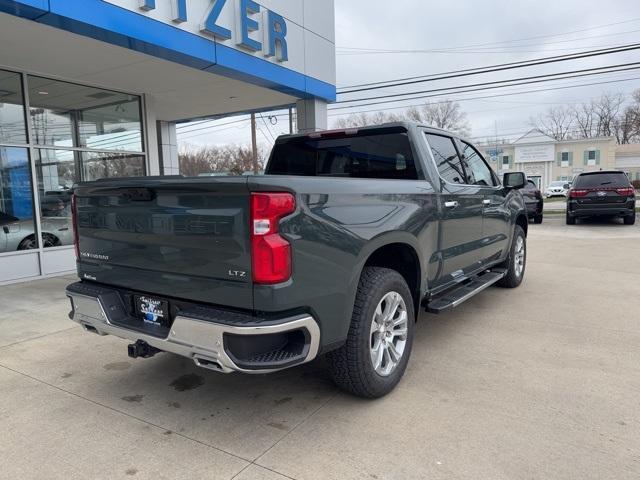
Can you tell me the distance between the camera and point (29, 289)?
23.2ft

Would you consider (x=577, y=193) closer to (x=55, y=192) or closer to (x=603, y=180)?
(x=603, y=180)

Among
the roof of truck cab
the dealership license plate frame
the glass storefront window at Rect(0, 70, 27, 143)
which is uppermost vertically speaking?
the glass storefront window at Rect(0, 70, 27, 143)

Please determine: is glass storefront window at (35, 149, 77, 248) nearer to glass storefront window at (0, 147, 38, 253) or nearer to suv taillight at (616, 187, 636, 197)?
glass storefront window at (0, 147, 38, 253)

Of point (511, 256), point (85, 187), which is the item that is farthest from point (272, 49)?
point (85, 187)

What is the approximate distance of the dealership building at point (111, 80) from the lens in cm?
630

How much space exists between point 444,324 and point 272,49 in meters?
6.02

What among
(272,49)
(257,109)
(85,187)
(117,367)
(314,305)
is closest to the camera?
(314,305)

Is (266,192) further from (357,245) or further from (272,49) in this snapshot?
(272,49)

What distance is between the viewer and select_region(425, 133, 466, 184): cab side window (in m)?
4.35

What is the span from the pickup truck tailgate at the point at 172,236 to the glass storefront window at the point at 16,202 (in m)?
5.56

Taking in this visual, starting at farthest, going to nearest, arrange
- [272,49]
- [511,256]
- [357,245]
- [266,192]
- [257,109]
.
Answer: [257,109] → [272,49] → [511,256] → [357,245] → [266,192]

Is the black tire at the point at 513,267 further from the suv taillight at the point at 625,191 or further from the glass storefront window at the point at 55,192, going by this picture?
the suv taillight at the point at 625,191

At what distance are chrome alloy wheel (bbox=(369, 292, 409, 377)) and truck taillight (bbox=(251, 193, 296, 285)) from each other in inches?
37.5

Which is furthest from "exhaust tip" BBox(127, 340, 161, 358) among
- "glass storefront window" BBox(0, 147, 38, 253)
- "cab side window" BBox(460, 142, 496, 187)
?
"glass storefront window" BBox(0, 147, 38, 253)
